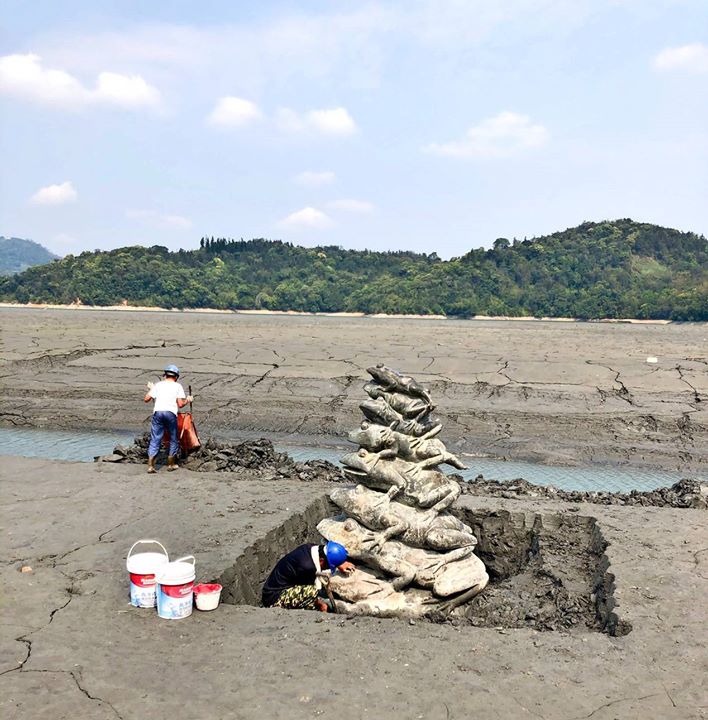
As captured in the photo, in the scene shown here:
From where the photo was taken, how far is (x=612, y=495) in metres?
10.7

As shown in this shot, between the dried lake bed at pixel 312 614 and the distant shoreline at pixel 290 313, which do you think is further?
the distant shoreline at pixel 290 313

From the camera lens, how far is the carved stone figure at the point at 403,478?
735 centimetres

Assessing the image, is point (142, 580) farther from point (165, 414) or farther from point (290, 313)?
point (290, 313)

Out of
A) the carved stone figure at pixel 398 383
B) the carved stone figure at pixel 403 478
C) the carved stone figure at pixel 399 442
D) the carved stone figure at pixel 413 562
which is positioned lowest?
the carved stone figure at pixel 413 562

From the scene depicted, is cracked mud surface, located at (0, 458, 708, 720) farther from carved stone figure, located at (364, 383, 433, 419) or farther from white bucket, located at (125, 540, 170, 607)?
carved stone figure, located at (364, 383, 433, 419)

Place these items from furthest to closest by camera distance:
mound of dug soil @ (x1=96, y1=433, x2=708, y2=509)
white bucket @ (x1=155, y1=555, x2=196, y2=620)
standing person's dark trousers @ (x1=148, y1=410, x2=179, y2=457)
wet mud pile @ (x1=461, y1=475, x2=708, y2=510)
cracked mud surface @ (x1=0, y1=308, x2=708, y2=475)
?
1. cracked mud surface @ (x1=0, y1=308, x2=708, y2=475)
2. standing person's dark trousers @ (x1=148, y1=410, x2=179, y2=457)
3. mound of dug soil @ (x1=96, y1=433, x2=708, y2=509)
4. wet mud pile @ (x1=461, y1=475, x2=708, y2=510)
5. white bucket @ (x1=155, y1=555, x2=196, y2=620)

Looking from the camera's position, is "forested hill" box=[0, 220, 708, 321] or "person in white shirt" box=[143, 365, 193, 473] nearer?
"person in white shirt" box=[143, 365, 193, 473]

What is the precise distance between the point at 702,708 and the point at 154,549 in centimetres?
526

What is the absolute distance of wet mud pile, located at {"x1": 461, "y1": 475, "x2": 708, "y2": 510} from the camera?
33.7 ft

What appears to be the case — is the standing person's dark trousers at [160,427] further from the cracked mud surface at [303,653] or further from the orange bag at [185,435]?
the cracked mud surface at [303,653]

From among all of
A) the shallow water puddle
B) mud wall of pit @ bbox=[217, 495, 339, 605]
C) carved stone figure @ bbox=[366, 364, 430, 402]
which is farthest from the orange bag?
carved stone figure @ bbox=[366, 364, 430, 402]

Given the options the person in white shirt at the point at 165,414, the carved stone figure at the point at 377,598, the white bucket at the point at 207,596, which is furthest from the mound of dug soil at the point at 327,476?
the white bucket at the point at 207,596

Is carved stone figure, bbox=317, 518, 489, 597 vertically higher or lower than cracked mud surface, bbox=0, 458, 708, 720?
higher

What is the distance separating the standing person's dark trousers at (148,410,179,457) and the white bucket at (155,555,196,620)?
5.21 meters
